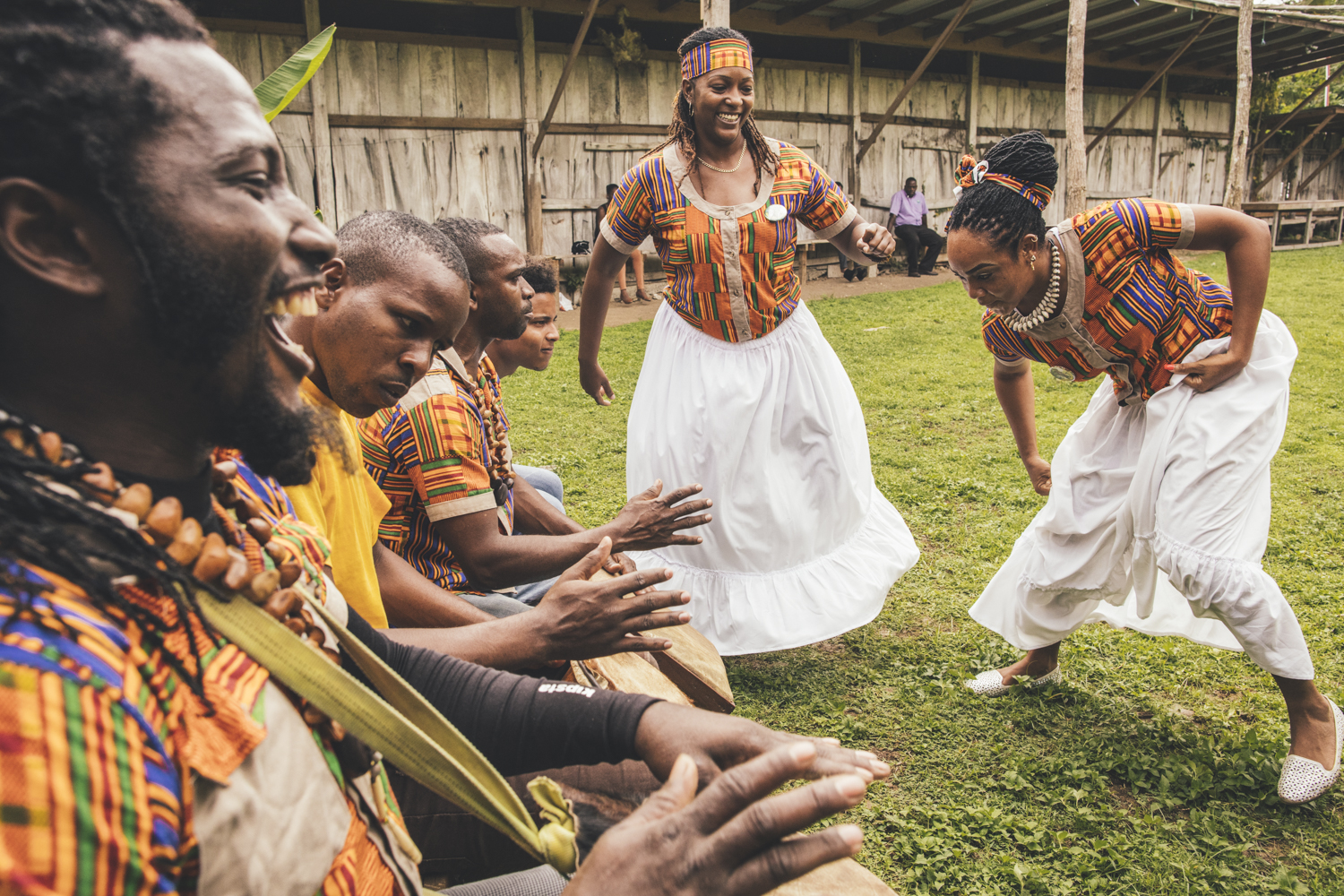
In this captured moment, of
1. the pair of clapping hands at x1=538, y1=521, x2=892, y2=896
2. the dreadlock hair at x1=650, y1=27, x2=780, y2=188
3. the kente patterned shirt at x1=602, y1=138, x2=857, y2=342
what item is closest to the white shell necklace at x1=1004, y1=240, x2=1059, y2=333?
the kente patterned shirt at x1=602, y1=138, x2=857, y2=342

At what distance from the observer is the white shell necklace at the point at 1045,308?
115 inches

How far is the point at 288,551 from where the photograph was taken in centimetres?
127

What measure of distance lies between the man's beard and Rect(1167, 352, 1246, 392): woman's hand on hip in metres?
2.74

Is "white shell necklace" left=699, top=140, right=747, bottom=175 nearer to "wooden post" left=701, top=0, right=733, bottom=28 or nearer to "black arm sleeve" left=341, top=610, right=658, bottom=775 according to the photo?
"black arm sleeve" left=341, top=610, right=658, bottom=775

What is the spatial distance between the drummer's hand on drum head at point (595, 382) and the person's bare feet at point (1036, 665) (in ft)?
6.92

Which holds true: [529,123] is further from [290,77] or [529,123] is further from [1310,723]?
[1310,723]

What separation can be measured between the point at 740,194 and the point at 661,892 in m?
2.98

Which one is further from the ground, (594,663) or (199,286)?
(199,286)

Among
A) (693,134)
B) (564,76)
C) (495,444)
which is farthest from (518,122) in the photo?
(495,444)

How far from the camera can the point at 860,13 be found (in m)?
12.8

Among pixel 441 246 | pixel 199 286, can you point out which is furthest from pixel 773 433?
pixel 199 286

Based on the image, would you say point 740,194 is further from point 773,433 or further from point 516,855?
point 516,855

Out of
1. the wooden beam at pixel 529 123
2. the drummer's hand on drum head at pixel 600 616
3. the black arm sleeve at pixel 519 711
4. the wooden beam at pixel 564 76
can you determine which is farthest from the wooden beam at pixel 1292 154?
the black arm sleeve at pixel 519 711

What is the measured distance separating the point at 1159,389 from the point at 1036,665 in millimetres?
1152
